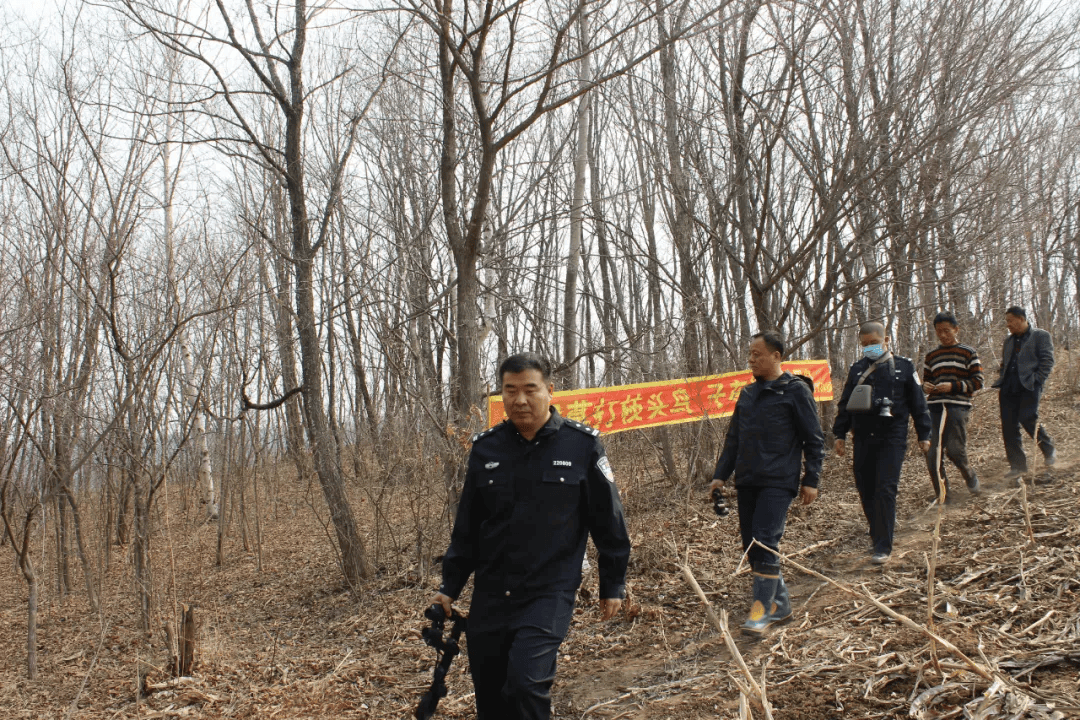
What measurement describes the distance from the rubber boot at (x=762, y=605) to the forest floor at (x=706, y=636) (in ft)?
0.35

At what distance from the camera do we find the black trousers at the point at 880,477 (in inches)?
211

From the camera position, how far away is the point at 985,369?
15.3m

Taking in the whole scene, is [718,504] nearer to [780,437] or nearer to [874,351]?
[780,437]

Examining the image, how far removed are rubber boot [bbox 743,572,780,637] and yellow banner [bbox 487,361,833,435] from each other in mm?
2564

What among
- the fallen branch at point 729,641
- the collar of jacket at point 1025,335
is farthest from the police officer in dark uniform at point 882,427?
the fallen branch at point 729,641

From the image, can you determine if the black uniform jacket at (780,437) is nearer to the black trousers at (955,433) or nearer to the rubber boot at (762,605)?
the rubber boot at (762,605)

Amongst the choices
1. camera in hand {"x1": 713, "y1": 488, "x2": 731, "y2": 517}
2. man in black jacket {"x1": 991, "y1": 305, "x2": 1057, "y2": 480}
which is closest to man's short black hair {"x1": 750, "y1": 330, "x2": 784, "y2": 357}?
camera in hand {"x1": 713, "y1": 488, "x2": 731, "y2": 517}

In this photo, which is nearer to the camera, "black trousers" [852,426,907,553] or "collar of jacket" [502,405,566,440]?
"collar of jacket" [502,405,566,440]

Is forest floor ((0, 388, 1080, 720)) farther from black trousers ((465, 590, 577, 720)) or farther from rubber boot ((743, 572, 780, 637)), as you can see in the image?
black trousers ((465, 590, 577, 720))

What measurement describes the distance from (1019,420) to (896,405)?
2.37 meters

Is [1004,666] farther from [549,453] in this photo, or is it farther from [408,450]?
[408,450]

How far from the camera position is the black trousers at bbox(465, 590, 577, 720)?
8.72ft

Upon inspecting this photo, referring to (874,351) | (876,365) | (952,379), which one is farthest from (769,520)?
(952,379)

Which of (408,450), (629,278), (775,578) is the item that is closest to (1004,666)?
(775,578)
